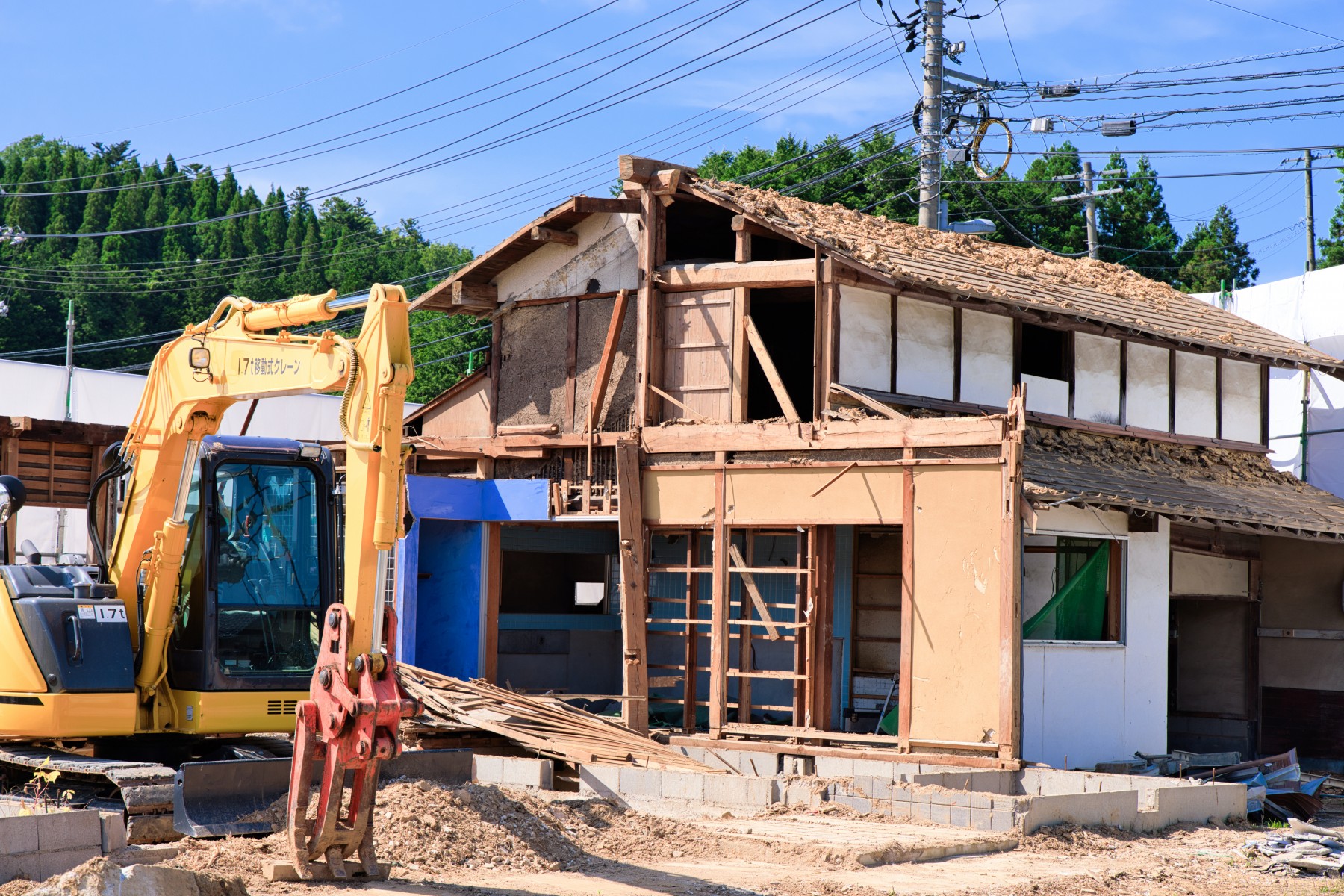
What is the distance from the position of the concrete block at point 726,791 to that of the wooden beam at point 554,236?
8999 millimetres

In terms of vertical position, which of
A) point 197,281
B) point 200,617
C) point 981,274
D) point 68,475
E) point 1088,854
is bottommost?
point 1088,854

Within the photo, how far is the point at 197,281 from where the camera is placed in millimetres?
69500

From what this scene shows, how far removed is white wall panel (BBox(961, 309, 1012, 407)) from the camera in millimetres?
19156

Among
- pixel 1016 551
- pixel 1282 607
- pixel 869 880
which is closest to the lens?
pixel 869 880

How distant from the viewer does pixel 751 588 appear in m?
17.4

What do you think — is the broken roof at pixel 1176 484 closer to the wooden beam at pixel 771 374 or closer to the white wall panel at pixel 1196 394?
the white wall panel at pixel 1196 394

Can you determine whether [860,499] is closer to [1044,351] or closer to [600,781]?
[600,781]

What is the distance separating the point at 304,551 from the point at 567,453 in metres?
8.14

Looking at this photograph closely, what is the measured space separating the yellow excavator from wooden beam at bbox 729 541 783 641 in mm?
6360

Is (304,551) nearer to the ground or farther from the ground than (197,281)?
nearer to the ground

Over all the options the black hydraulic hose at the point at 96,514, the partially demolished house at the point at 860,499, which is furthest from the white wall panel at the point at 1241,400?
the black hydraulic hose at the point at 96,514

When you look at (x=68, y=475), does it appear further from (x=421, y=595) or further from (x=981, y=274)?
(x=981, y=274)

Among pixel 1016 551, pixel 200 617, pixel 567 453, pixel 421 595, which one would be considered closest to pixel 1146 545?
pixel 1016 551

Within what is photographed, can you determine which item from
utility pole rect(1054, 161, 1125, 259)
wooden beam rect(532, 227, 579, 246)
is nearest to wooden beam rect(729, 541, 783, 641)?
wooden beam rect(532, 227, 579, 246)
